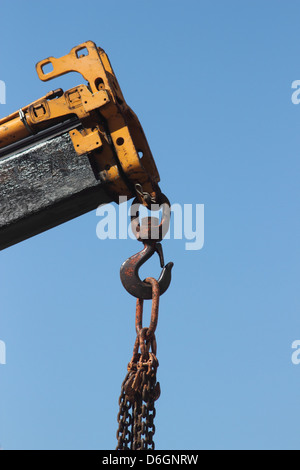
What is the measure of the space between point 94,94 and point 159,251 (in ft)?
2.74

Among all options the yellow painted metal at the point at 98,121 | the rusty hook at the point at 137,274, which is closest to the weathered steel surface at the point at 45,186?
the yellow painted metal at the point at 98,121

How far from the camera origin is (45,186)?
5.02 meters

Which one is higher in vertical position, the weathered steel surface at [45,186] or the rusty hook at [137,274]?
the weathered steel surface at [45,186]

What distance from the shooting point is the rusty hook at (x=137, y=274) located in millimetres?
4969

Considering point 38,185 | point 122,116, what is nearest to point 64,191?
point 38,185

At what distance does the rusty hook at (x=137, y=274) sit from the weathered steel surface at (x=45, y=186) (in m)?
0.32

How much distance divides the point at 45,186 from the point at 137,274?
2.04 feet

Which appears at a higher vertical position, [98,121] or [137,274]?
[98,121]

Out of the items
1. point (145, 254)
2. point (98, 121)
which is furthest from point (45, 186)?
point (145, 254)

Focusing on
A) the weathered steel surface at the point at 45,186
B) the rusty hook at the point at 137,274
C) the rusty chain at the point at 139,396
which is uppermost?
the weathered steel surface at the point at 45,186

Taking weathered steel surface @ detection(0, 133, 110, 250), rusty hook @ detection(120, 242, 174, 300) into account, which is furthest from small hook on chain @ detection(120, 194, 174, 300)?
weathered steel surface @ detection(0, 133, 110, 250)

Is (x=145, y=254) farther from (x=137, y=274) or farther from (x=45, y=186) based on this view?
(x=45, y=186)

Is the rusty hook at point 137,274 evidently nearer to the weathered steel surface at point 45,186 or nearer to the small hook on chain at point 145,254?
the small hook on chain at point 145,254
